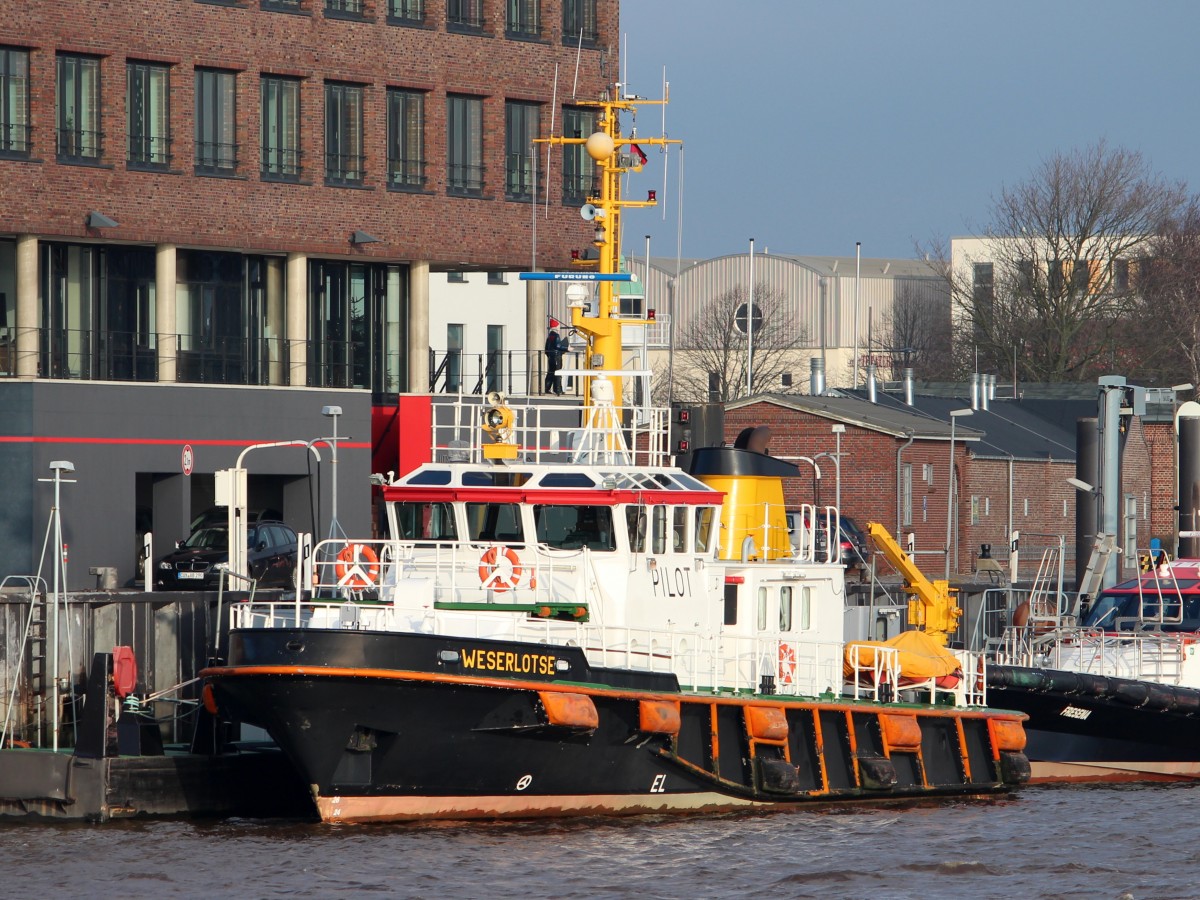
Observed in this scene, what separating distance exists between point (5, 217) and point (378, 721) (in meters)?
18.2

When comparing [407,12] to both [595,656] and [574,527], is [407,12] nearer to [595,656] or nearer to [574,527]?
[574,527]

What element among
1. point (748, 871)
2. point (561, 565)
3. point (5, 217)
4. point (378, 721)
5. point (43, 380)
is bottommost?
point (748, 871)

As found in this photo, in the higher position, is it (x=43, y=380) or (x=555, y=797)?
(x=43, y=380)

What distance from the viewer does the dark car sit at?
1234 inches


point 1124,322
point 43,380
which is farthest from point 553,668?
point 1124,322

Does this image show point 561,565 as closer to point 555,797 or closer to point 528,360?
point 555,797

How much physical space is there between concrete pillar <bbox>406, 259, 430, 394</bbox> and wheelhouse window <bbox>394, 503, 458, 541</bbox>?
1873cm

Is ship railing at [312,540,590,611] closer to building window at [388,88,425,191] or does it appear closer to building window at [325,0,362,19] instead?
building window at [388,88,425,191]

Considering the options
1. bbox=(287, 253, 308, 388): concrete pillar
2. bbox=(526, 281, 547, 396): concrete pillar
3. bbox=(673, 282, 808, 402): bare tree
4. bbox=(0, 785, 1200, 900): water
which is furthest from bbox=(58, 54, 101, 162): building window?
bbox=(673, 282, 808, 402): bare tree

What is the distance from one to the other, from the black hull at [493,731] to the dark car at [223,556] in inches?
390

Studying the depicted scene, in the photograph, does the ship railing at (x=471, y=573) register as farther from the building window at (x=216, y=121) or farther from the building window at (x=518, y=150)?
the building window at (x=518, y=150)

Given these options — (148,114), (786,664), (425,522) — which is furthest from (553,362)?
(425,522)

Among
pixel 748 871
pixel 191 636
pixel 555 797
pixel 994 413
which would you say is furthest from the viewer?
pixel 994 413

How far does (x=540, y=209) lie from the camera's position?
41625mm
